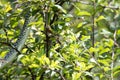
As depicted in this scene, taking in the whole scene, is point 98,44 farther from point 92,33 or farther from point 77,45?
point 77,45

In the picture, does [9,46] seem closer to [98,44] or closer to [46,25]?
[46,25]

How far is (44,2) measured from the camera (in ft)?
7.79

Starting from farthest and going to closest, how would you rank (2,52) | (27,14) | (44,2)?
(2,52) → (27,14) → (44,2)

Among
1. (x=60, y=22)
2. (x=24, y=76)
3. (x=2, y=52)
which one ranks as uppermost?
(x=60, y=22)

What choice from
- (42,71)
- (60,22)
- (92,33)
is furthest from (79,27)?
(42,71)

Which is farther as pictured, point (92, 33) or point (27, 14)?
point (92, 33)

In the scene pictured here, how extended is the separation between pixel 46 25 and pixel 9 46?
0.33 metres

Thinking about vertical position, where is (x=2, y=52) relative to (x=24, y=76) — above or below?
above

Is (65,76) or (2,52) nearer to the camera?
(65,76)

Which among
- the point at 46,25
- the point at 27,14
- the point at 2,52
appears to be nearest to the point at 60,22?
the point at 46,25

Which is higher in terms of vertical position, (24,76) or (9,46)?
(9,46)

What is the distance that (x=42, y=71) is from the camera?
7.85ft

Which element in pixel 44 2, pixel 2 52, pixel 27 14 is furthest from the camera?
pixel 2 52

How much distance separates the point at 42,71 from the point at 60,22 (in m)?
0.31
